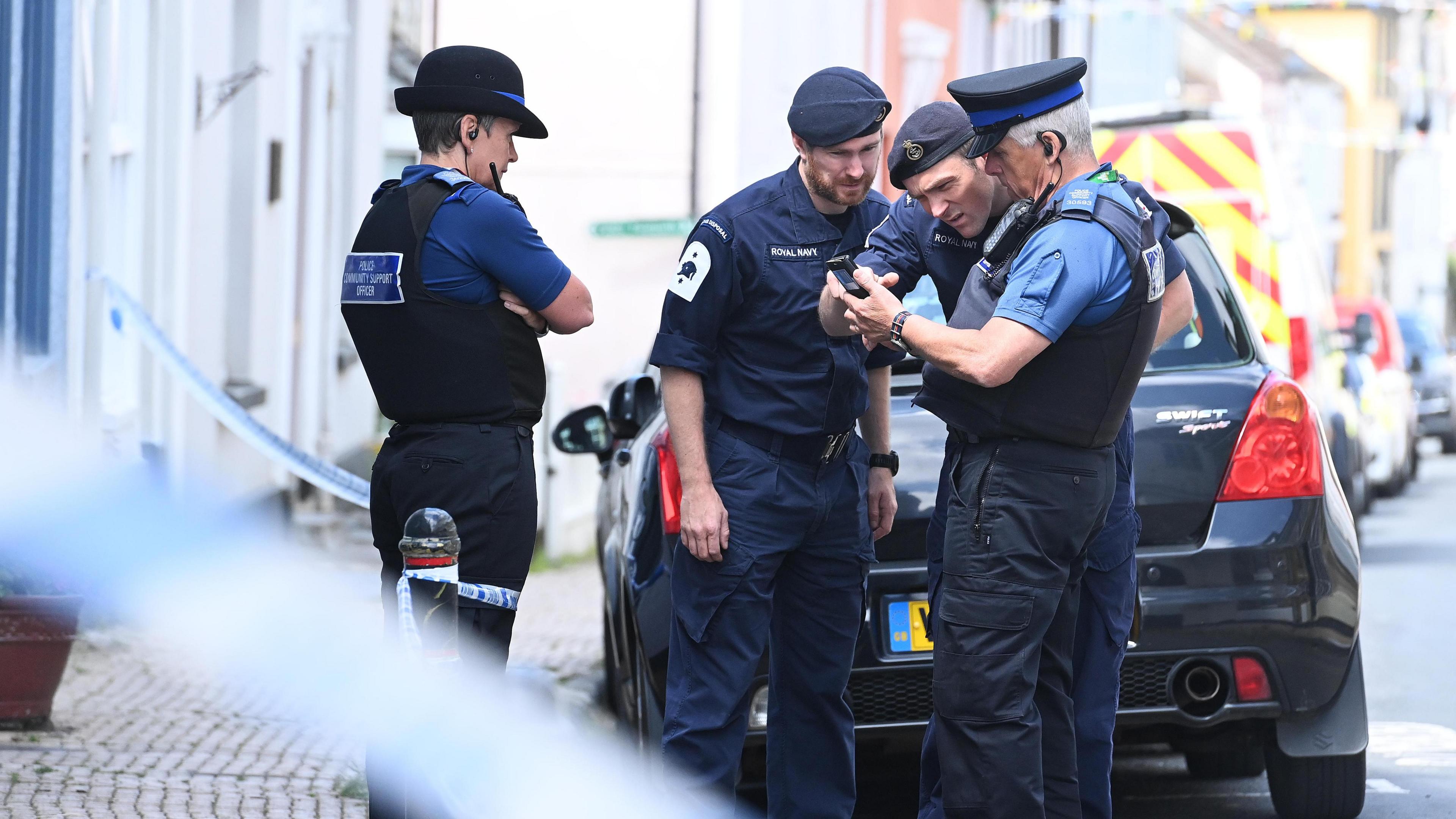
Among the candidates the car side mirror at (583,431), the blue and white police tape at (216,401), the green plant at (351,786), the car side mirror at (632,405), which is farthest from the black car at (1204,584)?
the blue and white police tape at (216,401)

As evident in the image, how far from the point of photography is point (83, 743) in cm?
543

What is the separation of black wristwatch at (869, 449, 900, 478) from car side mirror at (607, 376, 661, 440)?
3.87ft

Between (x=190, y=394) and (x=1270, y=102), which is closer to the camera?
(x=190, y=394)

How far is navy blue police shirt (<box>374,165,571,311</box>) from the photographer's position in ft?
12.3

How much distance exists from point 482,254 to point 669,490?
3.66 ft

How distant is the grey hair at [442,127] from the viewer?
3865 millimetres

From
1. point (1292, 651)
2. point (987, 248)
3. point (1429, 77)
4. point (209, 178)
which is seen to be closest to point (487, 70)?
point (987, 248)

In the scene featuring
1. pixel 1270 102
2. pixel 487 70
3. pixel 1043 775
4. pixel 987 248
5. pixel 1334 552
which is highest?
pixel 1270 102

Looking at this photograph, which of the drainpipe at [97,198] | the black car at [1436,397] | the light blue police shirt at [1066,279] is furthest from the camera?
the black car at [1436,397]

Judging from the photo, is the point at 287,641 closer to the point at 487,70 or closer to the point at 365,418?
the point at 487,70

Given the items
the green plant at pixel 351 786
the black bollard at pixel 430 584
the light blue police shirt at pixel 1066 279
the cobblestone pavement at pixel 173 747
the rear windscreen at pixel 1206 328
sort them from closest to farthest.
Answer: the black bollard at pixel 430 584, the light blue police shirt at pixel 1066 279, the cobblestone pavement at pixel 173 747, the rear windscreen at pixel 1206 328, the green plant at pixel 351 786

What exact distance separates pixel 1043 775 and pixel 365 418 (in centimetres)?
1023

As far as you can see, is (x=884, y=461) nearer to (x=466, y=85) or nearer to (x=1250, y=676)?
(x=1250, y=676)

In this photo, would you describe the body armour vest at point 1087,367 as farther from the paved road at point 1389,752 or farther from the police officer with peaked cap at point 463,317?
the paved road at point 1389,752
